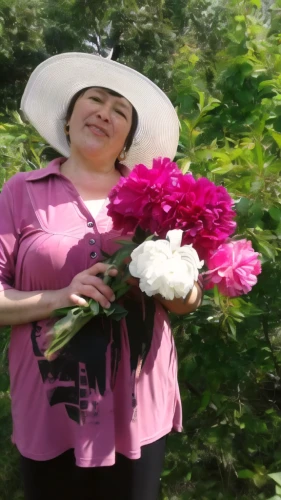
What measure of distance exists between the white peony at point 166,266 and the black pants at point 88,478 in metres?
0.48

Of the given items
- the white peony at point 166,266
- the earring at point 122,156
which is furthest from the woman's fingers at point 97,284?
the earring at point 122,156

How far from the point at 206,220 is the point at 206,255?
0.11 metres

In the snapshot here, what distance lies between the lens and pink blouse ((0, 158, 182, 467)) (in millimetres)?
1488

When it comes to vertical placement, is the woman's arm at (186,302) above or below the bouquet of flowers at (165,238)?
below

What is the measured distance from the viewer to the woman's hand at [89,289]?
1442mm

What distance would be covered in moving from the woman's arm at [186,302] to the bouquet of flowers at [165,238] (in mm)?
69

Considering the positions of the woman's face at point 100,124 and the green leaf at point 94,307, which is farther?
the woman's face at point 100,124

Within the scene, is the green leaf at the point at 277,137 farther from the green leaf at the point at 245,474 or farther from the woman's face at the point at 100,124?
the green leaf at the point at 245,474

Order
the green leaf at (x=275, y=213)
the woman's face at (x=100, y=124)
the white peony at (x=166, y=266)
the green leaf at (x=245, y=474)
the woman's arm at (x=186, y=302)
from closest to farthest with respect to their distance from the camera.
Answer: the white peony at (x=166, y=266), the woman's arm at (x=186, y=302), the woman's face at (x=100, y=124), the green leaf at (x=275, y=213), the green leaf at (x=245, y=474)

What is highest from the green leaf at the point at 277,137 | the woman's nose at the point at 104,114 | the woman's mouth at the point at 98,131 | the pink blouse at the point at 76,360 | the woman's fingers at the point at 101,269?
the woman's nose at the point at 104,114

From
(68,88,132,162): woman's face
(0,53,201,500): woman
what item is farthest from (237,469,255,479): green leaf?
(68,88,132,162): woman's face

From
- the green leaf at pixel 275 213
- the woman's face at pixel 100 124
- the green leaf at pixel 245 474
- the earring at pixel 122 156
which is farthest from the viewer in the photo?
the green leaf at pixel 245 474

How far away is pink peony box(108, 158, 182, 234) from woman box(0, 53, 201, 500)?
12 cm

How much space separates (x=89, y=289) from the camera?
1.44 metres
